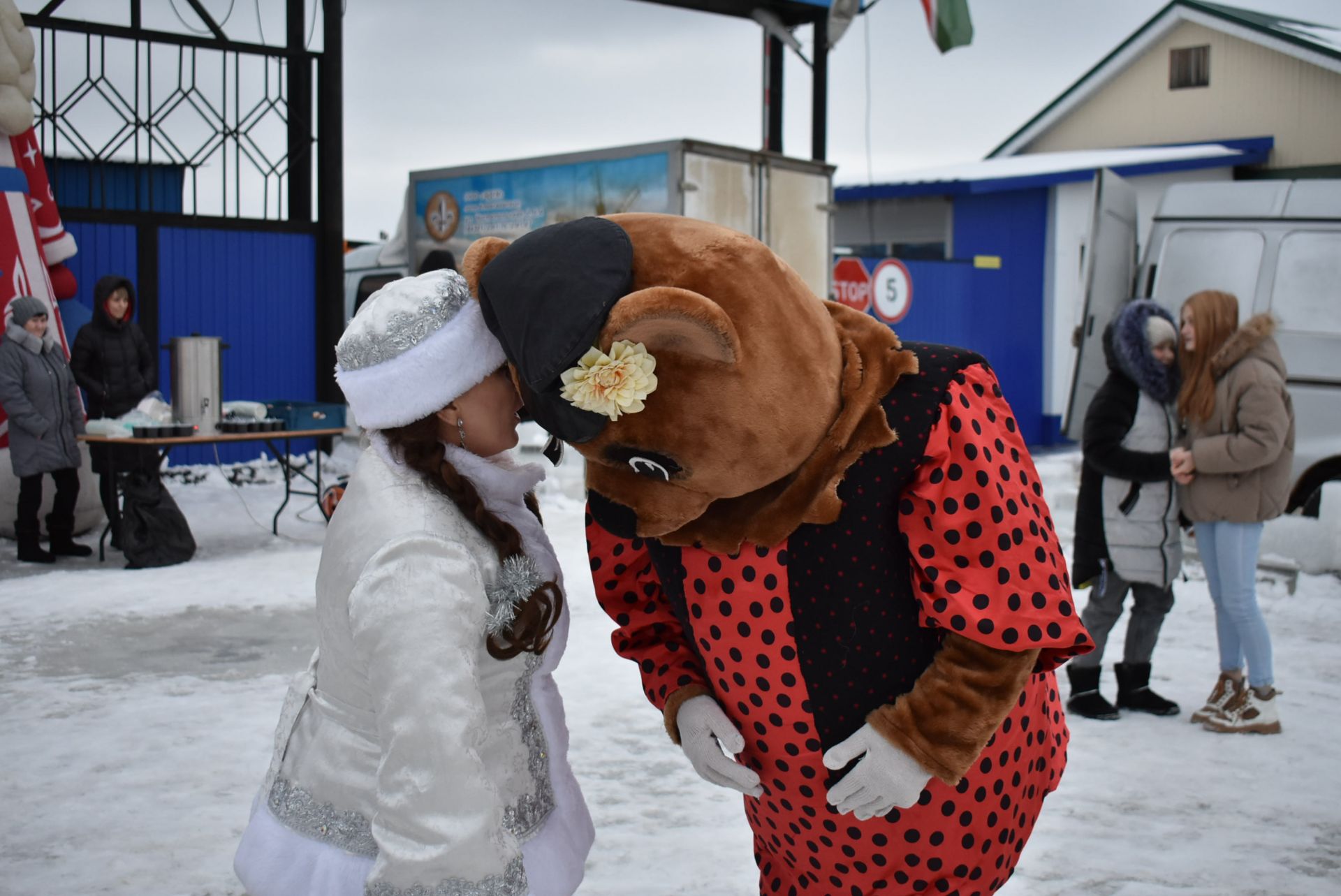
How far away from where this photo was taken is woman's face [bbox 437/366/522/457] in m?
1.73

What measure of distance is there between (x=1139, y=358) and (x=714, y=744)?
330 centimetres

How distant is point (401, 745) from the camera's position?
1.51 m

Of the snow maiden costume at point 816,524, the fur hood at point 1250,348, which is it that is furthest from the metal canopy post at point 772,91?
the snow maiden costume at point 816,524

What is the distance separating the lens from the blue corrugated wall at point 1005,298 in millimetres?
13805

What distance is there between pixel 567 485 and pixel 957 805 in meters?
7.78

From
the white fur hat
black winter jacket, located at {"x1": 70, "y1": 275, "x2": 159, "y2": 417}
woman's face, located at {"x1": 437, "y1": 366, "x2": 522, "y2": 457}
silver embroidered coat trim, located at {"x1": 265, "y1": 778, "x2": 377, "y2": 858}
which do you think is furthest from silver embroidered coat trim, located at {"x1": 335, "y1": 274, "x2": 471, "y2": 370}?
black winter jacket, located at {"x1": 70, "y1": 275, "x2": 159, "y2": 417}

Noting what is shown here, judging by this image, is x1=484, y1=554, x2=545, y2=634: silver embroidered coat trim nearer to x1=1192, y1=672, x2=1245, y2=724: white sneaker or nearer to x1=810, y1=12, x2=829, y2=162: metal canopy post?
x1=1192, y1=672, x2=1245, y2=724: white sneaker

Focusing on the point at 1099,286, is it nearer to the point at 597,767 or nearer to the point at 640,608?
the point at 597,767

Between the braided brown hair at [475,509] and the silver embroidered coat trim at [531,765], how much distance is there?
0.11 meters

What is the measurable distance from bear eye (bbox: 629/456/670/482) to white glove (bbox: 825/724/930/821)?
0.46 meters

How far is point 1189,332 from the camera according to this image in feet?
14.6

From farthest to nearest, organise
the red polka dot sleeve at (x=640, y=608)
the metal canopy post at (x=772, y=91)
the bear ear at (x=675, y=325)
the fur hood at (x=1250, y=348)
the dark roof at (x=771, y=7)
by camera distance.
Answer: the metal canopy post at (x=772, y=91)
the dark roof at (x=771, y=7)
the fur hood at (x=1250, y=348)
the red polka dot sleeve at (x=640, y=608)
the bear ear at (x=675, y=325)

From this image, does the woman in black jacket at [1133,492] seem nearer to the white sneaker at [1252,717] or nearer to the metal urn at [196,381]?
the white sneaker at [1252,717]

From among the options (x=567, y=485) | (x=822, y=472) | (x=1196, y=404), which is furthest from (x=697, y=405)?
(x=567, y=485)
